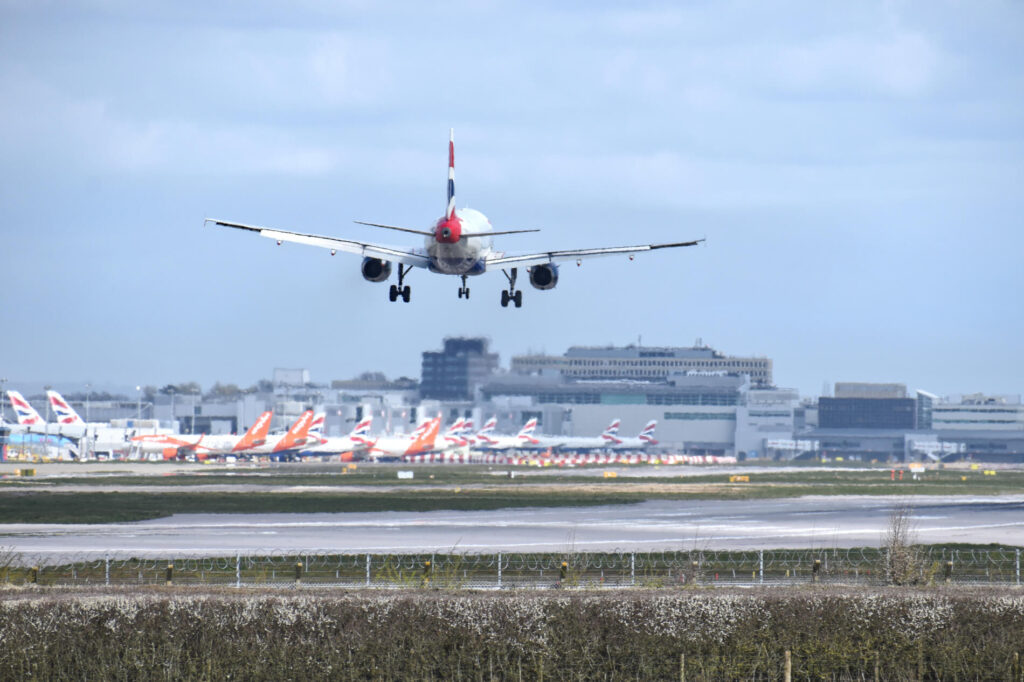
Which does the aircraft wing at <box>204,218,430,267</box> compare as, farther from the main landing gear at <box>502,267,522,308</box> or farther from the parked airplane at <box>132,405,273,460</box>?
the parked airplane at <box>132,405,273,460</box>

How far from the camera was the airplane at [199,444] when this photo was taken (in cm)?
18412

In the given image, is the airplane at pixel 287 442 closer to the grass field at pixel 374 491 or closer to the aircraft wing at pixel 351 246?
the grass field at pixel 374 491

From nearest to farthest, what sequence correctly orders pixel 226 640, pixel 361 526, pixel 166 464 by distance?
1. pixel 226 640
2. pixel 361 526
3. pixel 166 464

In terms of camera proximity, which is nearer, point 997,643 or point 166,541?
point 997,643

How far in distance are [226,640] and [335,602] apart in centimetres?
233

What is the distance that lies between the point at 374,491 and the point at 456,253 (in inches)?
2185

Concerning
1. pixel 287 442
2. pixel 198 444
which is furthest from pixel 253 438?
pixel 198 444

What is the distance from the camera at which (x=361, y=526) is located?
2901 inches

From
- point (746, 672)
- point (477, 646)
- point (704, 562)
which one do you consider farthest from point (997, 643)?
point (704, 562)

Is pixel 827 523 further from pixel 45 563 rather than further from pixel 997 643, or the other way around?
pixel 997 643

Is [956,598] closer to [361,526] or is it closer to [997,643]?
[997,643]

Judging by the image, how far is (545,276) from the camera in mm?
62500

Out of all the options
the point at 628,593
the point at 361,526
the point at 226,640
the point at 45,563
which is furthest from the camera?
the point at 361,526

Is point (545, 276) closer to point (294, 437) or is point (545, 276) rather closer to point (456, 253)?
point (456, 253)
